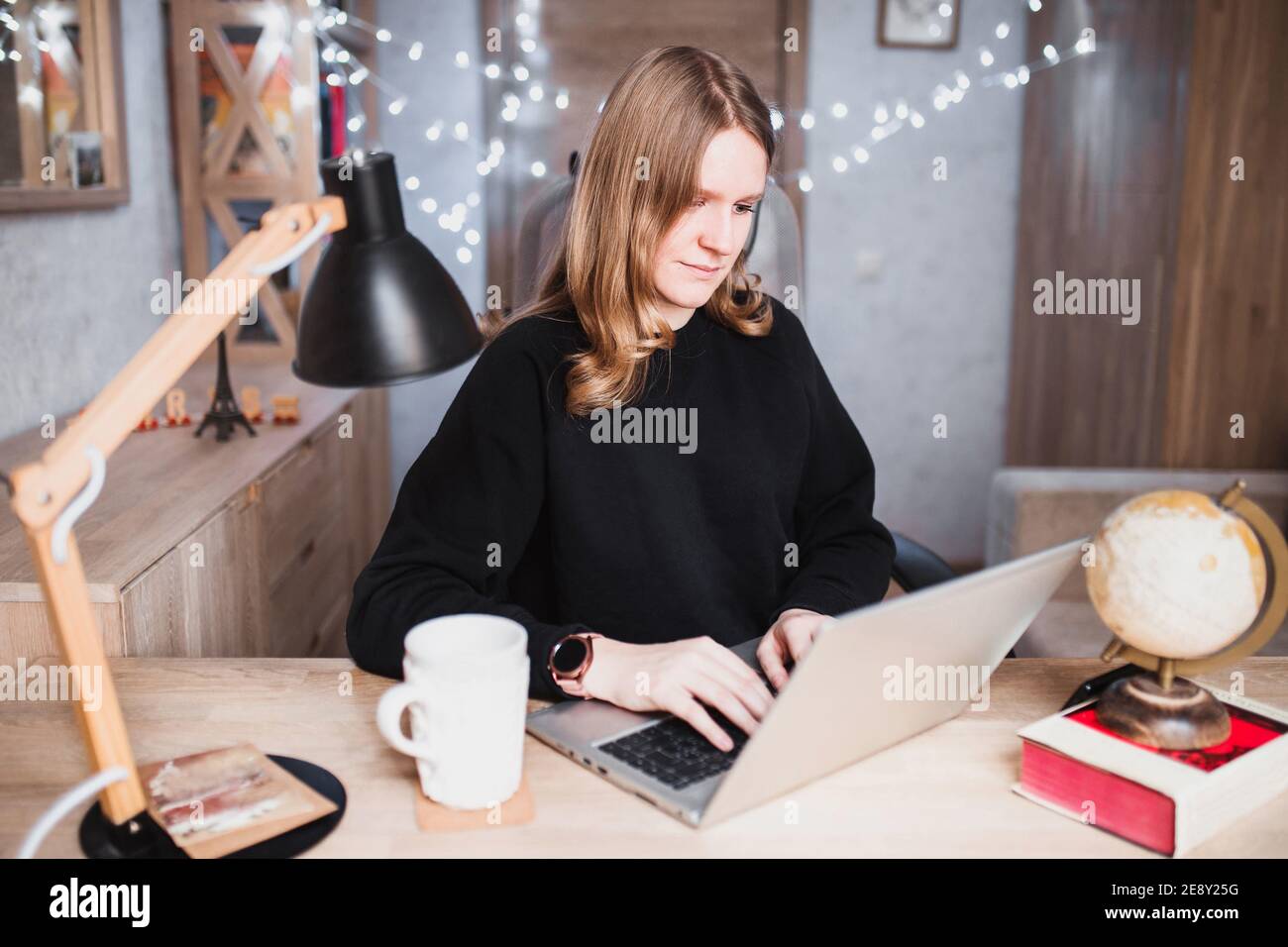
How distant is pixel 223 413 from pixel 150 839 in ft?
5.11

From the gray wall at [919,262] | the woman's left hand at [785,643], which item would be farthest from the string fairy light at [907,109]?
the woman's left hand at [785,643]

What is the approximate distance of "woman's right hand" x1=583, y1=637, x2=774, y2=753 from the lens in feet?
2.89

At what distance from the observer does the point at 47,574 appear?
0.68m

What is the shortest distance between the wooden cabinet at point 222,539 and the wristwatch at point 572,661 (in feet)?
2.05

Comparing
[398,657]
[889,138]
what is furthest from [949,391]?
[398,657]

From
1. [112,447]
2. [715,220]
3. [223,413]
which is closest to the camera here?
[112,447]

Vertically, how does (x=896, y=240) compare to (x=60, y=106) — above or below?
below

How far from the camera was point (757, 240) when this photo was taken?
5.86 feet

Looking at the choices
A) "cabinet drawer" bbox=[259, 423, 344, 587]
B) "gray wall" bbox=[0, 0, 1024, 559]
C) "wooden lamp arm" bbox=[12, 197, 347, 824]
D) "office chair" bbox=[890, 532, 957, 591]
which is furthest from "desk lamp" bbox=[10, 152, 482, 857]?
"gray wall" bbox=[0, 0, 1024, 559]

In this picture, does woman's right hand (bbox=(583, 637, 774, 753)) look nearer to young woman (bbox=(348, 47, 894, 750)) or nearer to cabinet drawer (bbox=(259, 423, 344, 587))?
young woman (bbox=(348, 47, 894, 750))

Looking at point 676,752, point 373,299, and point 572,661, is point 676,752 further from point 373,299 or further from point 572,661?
point 373,299

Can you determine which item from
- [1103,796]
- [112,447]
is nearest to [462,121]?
[112,447]

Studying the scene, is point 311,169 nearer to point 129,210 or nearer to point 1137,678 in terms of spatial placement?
point 129,210

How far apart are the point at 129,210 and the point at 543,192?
53.4 inches
